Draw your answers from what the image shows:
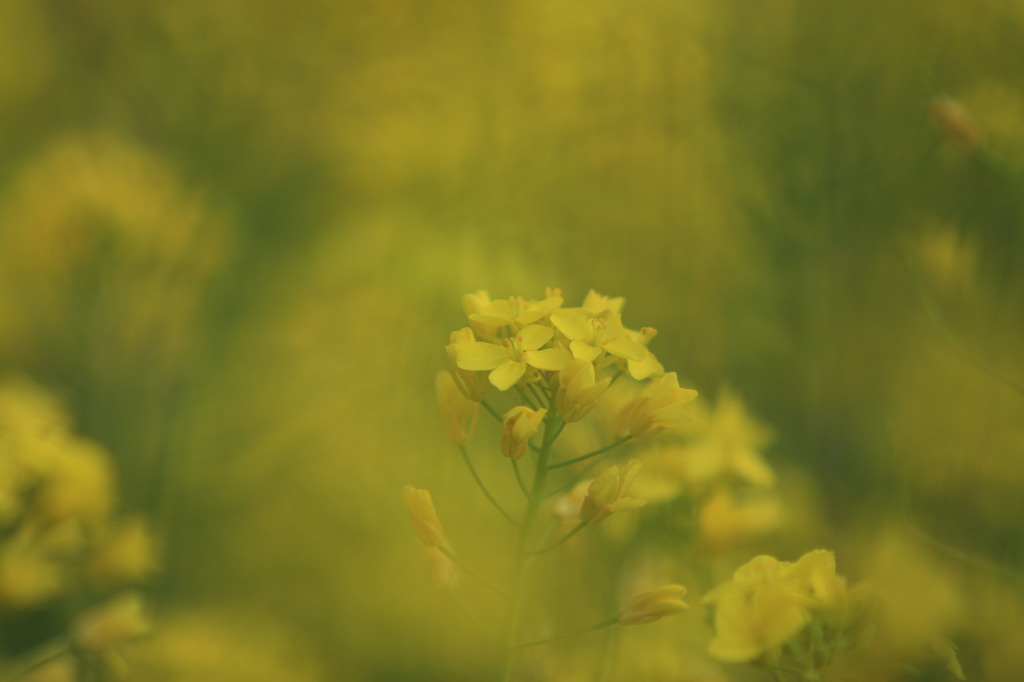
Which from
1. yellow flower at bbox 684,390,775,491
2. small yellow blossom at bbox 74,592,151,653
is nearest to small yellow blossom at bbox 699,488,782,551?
yellow flower at bbox 684,390,775,491

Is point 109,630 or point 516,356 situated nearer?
point 516,356

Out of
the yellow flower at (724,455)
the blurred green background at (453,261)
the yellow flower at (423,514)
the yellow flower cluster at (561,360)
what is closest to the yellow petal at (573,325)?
the yellow flower cluster at (561,360)

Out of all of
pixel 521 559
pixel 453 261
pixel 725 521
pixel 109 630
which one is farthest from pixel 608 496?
pixel 453 261

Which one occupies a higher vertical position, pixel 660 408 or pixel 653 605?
pixel 660 408

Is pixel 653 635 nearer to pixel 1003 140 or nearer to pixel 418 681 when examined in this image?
pixel 418 681

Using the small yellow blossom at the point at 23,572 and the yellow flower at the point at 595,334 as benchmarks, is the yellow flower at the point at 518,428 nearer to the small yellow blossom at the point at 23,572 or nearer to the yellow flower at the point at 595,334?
the yellow flower at the point at 595,334

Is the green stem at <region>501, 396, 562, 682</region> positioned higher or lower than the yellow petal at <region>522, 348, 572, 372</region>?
lower

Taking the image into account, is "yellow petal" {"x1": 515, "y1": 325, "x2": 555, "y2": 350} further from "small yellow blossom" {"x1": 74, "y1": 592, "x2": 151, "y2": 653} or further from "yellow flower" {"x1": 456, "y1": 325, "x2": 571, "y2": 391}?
"small yellow blossom" {"x1": 74, "y1": 592, "x2": 151, "y2": 653}

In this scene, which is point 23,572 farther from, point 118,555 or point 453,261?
point 453,261
